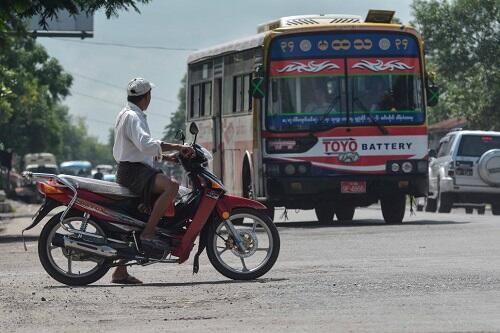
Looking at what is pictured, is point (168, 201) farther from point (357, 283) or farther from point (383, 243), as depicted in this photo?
point (383, 243)

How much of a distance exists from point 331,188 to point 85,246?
424 inches

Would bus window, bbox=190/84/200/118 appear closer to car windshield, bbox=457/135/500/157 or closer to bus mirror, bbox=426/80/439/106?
bus mirror, bbox=426/80/439/106

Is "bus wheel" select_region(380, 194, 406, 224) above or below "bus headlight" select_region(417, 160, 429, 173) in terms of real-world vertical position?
below

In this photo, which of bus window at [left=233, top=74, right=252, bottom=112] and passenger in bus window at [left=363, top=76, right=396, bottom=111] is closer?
passenger in bus window at [left=363, top=76, right=396, bottom=111]

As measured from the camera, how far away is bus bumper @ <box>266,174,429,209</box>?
22.4m

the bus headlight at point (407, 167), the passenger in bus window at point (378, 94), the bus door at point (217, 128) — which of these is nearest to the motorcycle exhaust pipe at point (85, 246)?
the passenger in bus window at point (378, 94)

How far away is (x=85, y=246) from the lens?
1214cm

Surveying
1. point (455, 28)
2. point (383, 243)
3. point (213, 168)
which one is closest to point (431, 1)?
point (455, 28)

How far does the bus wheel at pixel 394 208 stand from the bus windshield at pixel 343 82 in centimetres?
153

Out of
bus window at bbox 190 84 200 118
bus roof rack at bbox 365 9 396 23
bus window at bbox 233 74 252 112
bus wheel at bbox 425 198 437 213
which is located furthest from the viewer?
bus wheel at bbox 425 198 437 213

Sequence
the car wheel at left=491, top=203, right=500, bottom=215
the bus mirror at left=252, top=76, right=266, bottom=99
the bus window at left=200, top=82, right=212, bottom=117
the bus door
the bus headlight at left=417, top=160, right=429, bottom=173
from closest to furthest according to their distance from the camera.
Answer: the bus mirror at left=252, top=76, right=266, bottom=99 < the bus headlight at left=417, top=160, right=429, bottom=173 < the bus door < the bus window at left=200, top=82, right=212, bottom=117 < the car wheel at left=491, top=203, right=500, bottom=215

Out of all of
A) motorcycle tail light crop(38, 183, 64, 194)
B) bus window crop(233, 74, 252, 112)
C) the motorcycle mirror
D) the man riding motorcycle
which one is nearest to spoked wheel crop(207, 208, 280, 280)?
the man riding motorcycle

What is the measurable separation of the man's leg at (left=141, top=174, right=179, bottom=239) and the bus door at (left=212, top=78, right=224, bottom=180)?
13437 millimetres

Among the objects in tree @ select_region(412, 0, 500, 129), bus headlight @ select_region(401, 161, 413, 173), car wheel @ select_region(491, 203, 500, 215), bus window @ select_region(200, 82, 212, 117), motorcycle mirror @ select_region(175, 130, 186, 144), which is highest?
tree @ select_region(412, 0, 500, 129)
